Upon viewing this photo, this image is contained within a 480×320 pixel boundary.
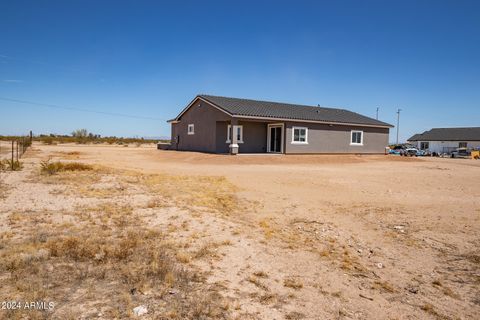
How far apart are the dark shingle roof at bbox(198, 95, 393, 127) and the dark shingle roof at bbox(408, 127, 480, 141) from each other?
2730 centimetres

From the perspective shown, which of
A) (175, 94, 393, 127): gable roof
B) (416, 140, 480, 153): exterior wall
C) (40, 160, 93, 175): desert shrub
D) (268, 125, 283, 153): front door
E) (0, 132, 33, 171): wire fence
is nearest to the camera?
(40, 160, 93, 175): desert shrub

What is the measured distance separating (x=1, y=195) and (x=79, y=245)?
15.6 feet

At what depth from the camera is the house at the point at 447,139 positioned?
1998 inches

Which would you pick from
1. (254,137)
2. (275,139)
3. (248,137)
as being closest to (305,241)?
(248,137)

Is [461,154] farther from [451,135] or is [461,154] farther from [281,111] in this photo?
[281,111]

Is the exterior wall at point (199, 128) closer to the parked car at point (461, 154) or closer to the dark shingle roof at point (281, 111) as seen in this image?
the dark shingle roof at point (281, 111)

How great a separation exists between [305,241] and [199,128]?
2412 cm

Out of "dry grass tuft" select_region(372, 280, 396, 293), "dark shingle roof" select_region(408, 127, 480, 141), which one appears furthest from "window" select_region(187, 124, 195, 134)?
"dark shingle roof" select_region(408, 127, 480, 141)

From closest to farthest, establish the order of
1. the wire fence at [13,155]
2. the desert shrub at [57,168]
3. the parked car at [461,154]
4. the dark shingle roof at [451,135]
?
the desert shrub at [57,168] < the wire fence at [13,155] < the parked car at [461,154] < the dark shingle roof at [451,135]

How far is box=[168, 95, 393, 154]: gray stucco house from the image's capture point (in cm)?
2594

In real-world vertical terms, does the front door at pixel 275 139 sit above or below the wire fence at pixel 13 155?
above

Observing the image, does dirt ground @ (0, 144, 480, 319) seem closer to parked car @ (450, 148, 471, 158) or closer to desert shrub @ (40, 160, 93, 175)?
desert shrub @ (40, 160, 93, 175)

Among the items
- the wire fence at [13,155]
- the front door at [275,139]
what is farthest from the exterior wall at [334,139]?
the wire fence at [13,155]

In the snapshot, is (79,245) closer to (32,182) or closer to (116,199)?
(116,199)
